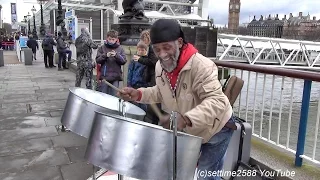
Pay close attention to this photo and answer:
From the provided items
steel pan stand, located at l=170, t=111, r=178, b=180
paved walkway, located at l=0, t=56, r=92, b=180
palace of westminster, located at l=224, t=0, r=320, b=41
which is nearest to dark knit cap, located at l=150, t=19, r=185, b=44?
steel pan stand, located at l=170, t=111, r=178, b=180

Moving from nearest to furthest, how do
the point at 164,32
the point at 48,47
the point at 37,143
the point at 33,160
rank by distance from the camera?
1. the point at 164,32
2. the point at 33,160
3. the point at 37,143
4. the point at 48,47

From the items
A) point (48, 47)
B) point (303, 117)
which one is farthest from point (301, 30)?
point (303, 117)

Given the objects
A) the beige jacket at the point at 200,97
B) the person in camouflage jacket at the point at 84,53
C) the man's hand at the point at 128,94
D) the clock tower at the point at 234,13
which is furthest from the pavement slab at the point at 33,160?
the clock tower at the point at 234,13

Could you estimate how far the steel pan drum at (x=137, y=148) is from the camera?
4.74 feet

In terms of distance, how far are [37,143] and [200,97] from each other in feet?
10.3

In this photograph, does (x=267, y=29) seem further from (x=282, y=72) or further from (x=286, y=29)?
(x=282, y=72)

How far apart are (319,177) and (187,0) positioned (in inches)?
1510

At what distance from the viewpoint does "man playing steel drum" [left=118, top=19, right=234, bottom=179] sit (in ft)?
5.25

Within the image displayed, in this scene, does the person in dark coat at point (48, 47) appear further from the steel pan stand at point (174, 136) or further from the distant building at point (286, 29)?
the distant building at point (286, 29)

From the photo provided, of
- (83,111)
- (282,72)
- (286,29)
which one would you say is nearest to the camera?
(83,111)

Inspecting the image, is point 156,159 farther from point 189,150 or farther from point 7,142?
point 7,142

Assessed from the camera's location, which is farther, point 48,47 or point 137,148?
point 48,47

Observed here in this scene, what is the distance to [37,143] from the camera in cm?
411

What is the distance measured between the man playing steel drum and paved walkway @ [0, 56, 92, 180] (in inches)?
45.7
